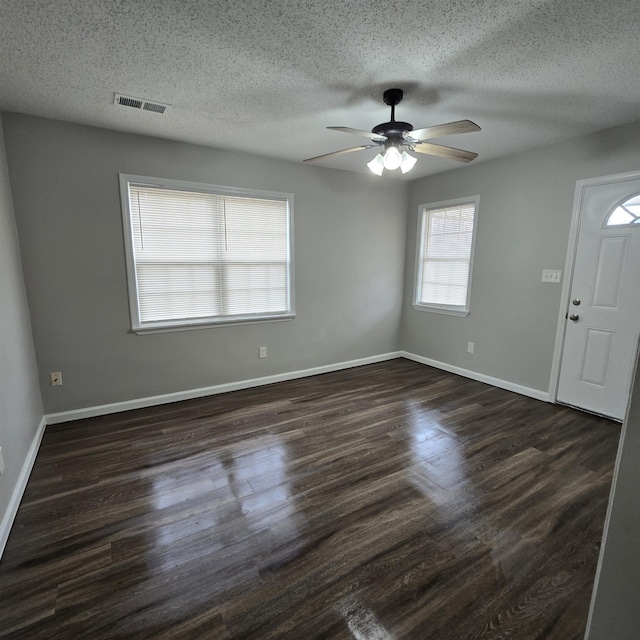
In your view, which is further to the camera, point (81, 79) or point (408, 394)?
point (408, 394)

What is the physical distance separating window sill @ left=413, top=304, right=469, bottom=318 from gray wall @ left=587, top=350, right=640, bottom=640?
12.1 feet

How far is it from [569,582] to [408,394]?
2.17 meters

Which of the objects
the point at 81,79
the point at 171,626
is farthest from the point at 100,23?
the point at 171,626

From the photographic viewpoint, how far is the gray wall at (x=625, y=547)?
24.1 inches

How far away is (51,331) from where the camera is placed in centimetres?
279

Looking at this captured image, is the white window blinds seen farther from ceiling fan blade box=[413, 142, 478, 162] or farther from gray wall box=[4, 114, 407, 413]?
ceiling fan blade box=[413, 142, 478, 162]

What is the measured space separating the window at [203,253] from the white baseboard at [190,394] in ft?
2.29

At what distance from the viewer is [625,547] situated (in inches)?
24.8

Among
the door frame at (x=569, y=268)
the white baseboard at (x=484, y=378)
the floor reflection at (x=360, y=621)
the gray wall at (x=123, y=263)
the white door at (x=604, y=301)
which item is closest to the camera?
the floor reflection at (x=360, y=621)

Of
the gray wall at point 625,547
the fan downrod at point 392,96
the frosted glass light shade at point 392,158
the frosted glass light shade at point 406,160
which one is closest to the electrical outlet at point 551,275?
the frosted glass light shade at point 406,160

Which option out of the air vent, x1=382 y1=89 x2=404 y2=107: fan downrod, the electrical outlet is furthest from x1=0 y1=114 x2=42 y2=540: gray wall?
the electrical outlet

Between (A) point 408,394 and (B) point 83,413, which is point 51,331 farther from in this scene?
(A) point 408,394

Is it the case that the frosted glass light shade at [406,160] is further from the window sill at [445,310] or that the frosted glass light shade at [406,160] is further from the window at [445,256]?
the window sill at [445,310]

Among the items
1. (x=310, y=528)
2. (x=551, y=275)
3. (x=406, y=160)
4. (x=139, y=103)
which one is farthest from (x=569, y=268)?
(x=139, y=103)
